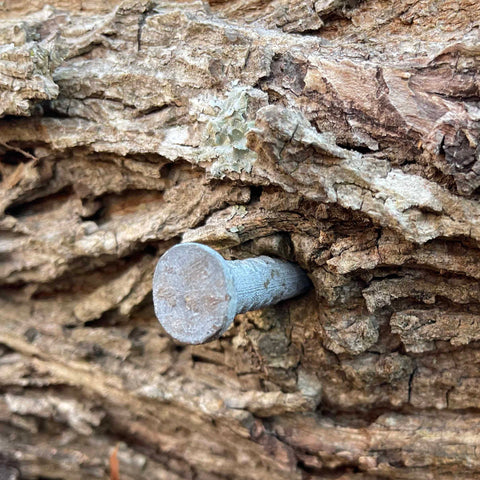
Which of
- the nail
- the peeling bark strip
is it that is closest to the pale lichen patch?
the peeling bark strip

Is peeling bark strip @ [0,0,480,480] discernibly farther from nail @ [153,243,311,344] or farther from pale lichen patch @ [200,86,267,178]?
nail @ [153,243,311,344]

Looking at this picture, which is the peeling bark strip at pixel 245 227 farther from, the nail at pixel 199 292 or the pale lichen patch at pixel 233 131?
the nail at pixel 199 292

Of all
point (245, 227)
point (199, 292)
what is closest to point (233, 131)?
point (245, 227)

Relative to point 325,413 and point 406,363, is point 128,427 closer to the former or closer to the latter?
point 325,413

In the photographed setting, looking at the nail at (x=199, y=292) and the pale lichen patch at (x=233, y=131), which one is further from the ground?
the pale lichen patch at (x=233, y=131)

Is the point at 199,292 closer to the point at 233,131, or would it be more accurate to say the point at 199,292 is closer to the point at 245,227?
→ the point at 245,227

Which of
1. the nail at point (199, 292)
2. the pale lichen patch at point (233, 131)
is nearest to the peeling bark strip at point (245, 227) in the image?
the pale lichen patch at point (233, 131)
